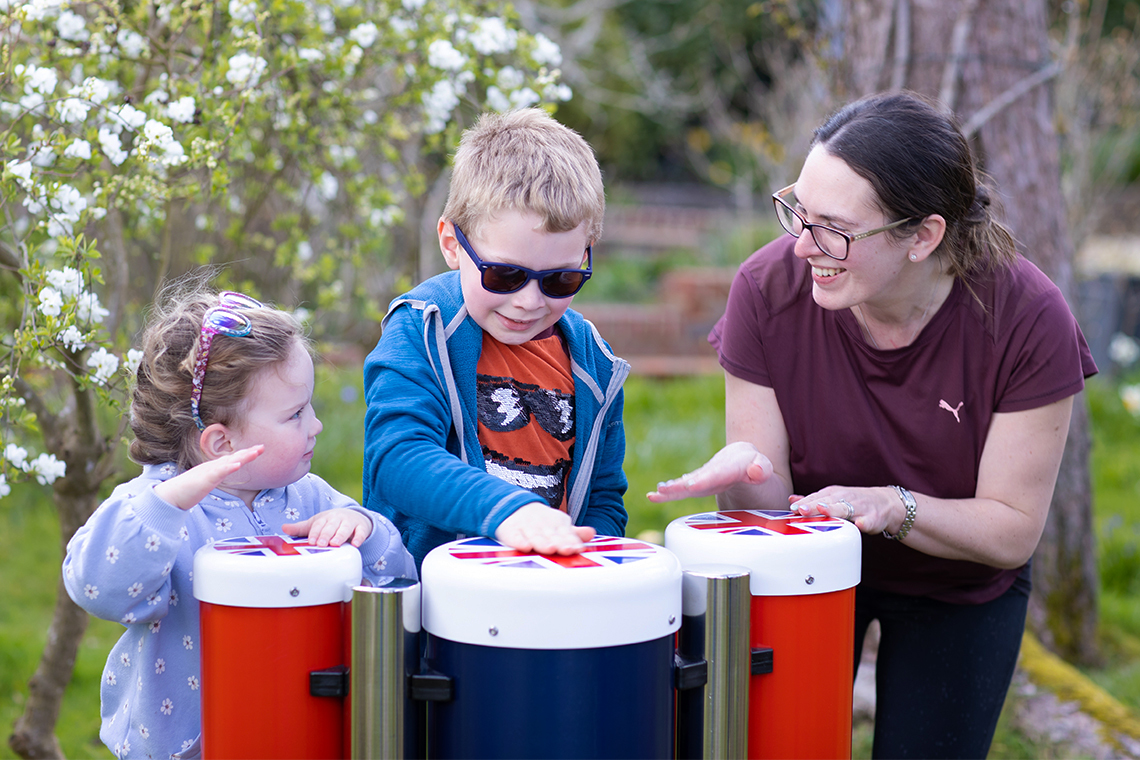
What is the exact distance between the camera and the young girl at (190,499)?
1518 mm

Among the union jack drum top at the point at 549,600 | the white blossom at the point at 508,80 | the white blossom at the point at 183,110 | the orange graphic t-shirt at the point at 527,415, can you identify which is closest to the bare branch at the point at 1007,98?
the white blossom at the point at 508,80

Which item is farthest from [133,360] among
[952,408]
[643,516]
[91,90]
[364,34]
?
[643,516]

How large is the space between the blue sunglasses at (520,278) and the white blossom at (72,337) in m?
0.75

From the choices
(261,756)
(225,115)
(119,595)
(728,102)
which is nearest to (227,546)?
(119,595)

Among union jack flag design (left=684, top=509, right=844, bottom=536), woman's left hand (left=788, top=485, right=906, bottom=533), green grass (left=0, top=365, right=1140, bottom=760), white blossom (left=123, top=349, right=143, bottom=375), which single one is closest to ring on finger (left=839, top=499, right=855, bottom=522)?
woman's left hand (left=788, top=485, right=906, bottom=533)

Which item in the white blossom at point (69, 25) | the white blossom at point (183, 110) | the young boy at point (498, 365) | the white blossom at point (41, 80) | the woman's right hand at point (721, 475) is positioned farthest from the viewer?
the white blossom at point (69, 25)

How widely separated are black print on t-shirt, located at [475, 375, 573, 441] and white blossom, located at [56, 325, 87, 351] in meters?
0.75

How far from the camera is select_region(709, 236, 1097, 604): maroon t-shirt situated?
2025 millimetres

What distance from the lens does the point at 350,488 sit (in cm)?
487

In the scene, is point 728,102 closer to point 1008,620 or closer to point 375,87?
point 375,87

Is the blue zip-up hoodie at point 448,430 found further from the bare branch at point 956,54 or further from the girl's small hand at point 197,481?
the bare branch at point 956,54

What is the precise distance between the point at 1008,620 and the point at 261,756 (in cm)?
156

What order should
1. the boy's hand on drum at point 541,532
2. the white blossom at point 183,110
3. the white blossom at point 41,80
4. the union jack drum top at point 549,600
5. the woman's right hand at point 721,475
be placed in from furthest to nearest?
the white blossom at point 183,110 < the white blossom at point 41,80 < the woman's right hand at point 721,475 < the boy's hand on drum at point 541,532 < the union jack drum top at point 549,600

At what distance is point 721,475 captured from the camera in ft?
5.81
